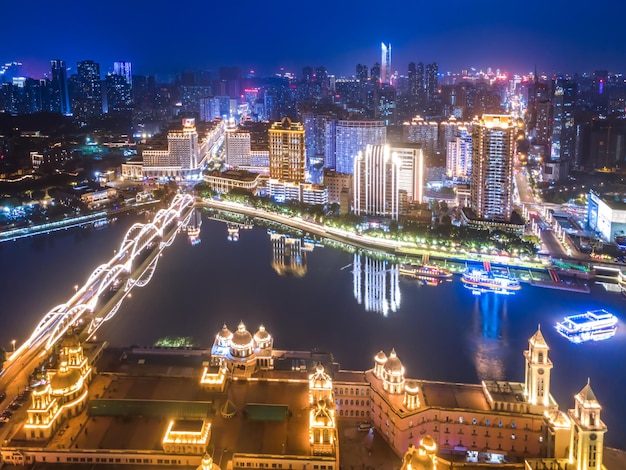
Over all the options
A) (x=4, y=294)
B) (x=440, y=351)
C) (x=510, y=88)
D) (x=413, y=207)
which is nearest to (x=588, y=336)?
(x=440, y=351)

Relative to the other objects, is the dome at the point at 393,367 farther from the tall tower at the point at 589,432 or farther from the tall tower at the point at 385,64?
the tall tower at the point at 385,64

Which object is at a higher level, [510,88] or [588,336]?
[510,88]

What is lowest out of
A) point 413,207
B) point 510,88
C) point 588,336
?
point 588,336

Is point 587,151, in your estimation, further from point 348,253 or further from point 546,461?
point 546,461

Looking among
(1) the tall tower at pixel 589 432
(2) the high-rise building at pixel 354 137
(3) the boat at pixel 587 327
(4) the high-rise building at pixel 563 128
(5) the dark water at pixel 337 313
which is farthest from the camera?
(4) the high-rise building at pixel 563 128

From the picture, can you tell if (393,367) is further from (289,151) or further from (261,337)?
(289,151)

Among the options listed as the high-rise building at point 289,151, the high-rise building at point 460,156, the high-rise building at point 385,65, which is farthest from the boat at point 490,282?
the high-rise building at point 385,65

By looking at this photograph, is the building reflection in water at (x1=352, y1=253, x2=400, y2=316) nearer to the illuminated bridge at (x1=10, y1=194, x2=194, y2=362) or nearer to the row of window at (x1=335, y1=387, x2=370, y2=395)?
the row of window at (x1=335, y1=387, x2=370, y2=395)
